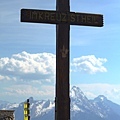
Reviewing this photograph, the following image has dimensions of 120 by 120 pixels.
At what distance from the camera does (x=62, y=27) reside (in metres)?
16.4

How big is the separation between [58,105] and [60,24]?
2.85 m

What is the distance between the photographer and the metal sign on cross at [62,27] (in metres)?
15.9

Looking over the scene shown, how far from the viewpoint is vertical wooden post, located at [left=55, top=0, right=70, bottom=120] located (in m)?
15.9

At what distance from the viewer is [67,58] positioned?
16.2 metres

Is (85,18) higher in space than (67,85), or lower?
higher

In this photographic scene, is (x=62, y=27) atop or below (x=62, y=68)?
atop

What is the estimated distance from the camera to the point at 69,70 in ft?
53.0

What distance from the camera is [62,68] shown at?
16.1 metres

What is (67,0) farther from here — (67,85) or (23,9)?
(67,85)

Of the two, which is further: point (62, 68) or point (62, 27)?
point (62, 27)

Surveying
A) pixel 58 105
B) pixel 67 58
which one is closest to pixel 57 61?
pixel 67 58

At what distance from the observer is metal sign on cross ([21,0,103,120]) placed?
15.9m

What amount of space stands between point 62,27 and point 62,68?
1484mm

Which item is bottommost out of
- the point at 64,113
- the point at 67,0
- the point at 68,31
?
the point at 64,113
